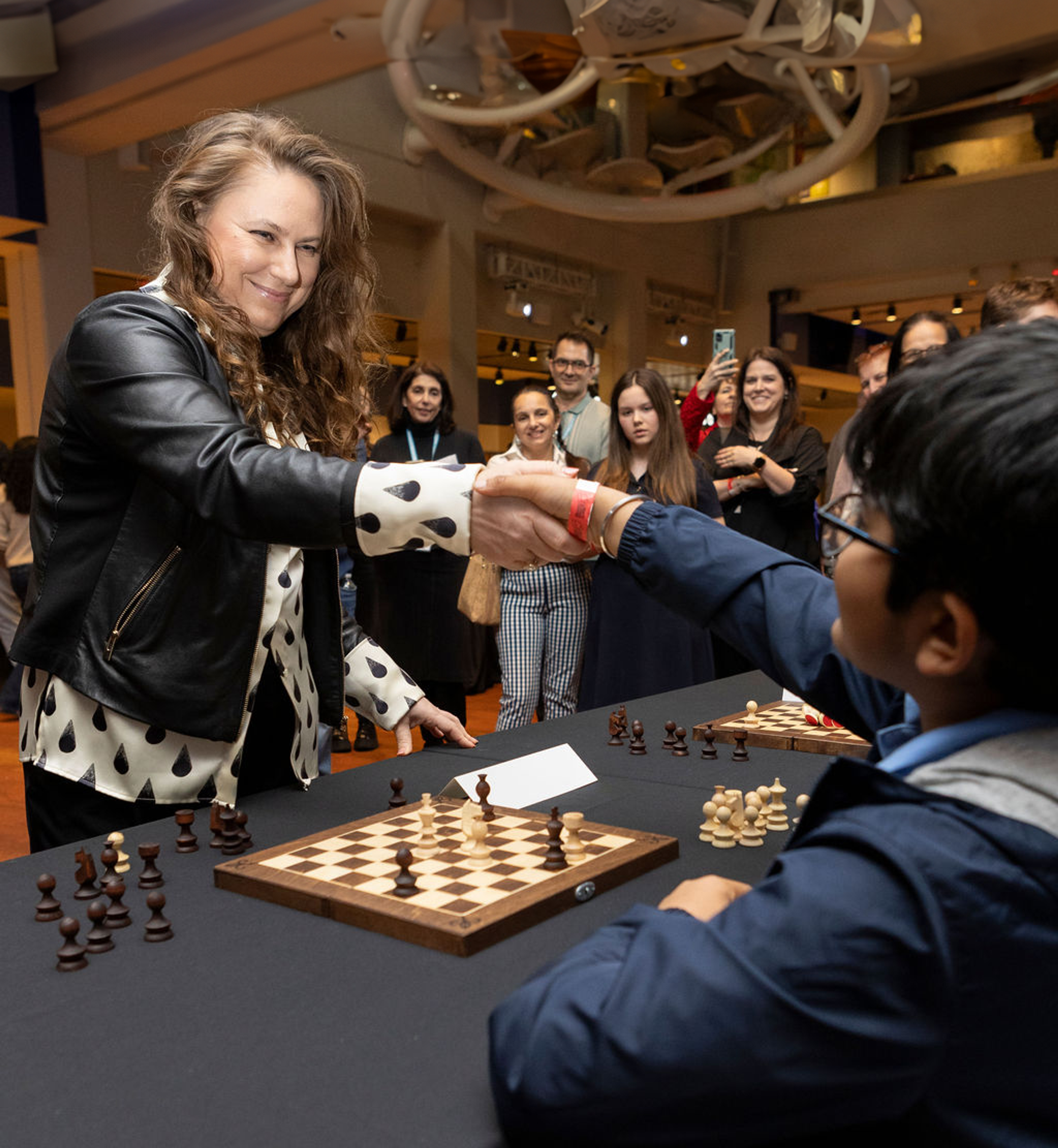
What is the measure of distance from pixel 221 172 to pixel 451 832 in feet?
3.28

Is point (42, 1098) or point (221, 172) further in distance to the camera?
point (221, 172)

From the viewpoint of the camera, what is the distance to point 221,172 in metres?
1.58

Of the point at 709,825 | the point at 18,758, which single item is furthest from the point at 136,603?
the point at 18,758

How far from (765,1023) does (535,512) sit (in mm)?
901

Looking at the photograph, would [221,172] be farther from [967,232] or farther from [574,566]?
[967,232]

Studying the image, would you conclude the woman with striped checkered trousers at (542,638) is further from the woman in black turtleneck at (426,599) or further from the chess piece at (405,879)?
the chess piece at (405,879)

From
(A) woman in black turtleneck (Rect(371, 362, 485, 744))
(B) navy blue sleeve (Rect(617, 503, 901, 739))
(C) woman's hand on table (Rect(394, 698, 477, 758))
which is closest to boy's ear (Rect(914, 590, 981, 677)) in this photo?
(B) navy blue sleeve (Rect(617, 503, 901, 739))

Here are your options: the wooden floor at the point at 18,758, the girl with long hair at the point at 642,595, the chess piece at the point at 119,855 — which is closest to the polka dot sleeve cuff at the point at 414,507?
the chess piece at the point at 119,855

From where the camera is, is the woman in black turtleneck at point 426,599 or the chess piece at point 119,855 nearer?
the chess piece at point 119,855

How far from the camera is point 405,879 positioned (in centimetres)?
116

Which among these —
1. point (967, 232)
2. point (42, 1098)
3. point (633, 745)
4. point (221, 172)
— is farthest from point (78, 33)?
point (967, 232)

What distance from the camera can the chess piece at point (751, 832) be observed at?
Result: 138 centimetres

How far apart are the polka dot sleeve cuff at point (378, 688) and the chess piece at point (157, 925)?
72cm

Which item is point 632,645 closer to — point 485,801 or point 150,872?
point 485,801
